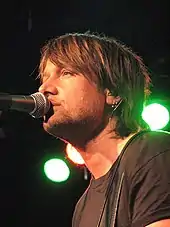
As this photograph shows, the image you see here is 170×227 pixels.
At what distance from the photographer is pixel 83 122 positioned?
1691mm

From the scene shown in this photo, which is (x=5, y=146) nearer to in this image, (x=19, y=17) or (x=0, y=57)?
(x=0, y=57)

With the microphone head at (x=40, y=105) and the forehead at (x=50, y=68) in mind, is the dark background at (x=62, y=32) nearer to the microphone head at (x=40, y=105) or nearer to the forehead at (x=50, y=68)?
the forehead at (x=50, y=68)

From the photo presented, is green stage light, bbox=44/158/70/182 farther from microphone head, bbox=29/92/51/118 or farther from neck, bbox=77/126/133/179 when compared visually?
microphone head, bbox=29/92/51/118

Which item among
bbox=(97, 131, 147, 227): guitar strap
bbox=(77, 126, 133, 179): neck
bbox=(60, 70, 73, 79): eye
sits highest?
bbox=(60, 70, 73, 79): eye

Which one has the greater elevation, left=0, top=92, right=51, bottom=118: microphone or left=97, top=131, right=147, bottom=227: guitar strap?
left=0, top=92, right=51, bottom=118: microphone

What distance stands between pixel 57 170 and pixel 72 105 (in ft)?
6.12

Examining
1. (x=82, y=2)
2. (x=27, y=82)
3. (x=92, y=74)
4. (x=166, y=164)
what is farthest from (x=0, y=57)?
(x=166, y=164)

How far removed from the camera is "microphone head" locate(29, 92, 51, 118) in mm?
1513

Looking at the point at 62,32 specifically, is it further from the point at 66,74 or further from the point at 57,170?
the point at 66,74

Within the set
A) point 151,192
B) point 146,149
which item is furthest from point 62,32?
point 151,192

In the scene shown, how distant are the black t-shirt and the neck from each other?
140 millimetres

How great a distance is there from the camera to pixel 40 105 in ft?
5.03

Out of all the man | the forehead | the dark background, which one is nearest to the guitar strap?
the man

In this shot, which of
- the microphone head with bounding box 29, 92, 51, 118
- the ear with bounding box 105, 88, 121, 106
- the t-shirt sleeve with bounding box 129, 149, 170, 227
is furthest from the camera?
the ear with bounding box 105, 88, 121, 106
